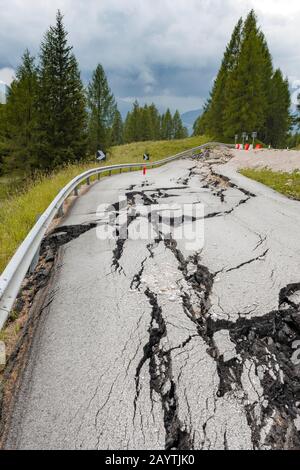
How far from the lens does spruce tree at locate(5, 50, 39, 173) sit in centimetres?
2050

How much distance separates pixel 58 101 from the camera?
808 inches

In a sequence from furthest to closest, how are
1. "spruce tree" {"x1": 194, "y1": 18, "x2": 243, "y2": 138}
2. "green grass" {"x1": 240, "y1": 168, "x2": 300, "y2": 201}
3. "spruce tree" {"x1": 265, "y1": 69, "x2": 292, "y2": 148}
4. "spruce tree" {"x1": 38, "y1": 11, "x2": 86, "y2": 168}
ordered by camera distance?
1. "spruce tree" {"x1": 265, "y1": 69, "x2": 292, "y2": 148}
2. "spruce tree" {"x1": 194, "y1": 18, "x2": 243, "y2": 138}
3. "spruce tree" {"x1": 38, "y1": 11, "x2": 86, "y2": 168}
4. "green grass" {"x1": 240, "y1": 168, "x2": 300, "y2": 201}

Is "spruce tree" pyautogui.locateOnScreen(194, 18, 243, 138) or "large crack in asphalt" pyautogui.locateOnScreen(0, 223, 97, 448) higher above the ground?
"spruce tree" pyautogui.locateOnScreen(194, 18, 243, 138)

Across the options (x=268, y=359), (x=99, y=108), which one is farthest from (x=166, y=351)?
(x=99, y=108)

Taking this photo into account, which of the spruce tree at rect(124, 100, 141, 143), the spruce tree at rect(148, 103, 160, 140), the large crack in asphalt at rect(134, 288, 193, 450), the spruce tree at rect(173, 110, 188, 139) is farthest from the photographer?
the spruce tree at rect(173, 110, 188, 139)

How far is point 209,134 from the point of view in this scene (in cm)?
4159

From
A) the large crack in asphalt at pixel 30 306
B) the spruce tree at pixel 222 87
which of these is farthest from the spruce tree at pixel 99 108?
the large crack in asphalt at pixel 30 306

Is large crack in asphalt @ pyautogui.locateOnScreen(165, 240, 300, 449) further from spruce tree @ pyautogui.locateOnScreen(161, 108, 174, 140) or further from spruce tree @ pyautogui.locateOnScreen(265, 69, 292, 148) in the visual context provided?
spruce tree @ pyautogui.locateOnScreen(161, 108, 174, 140)

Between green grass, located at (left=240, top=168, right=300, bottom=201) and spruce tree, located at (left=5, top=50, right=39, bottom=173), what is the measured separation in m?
15.4

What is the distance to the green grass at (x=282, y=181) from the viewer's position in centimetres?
951

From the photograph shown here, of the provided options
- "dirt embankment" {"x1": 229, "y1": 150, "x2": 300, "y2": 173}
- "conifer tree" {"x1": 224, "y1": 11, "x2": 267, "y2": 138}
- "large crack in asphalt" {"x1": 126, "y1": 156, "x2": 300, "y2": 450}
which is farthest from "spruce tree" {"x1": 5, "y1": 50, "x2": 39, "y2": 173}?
"conifer tree" {"x1": 224, "y1": 11, "x2": 267, "y2": 138}

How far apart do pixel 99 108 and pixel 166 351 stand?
94.3 ft

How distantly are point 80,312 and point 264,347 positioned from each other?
190 centimetres

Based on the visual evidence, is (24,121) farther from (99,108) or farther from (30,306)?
(30,306)
